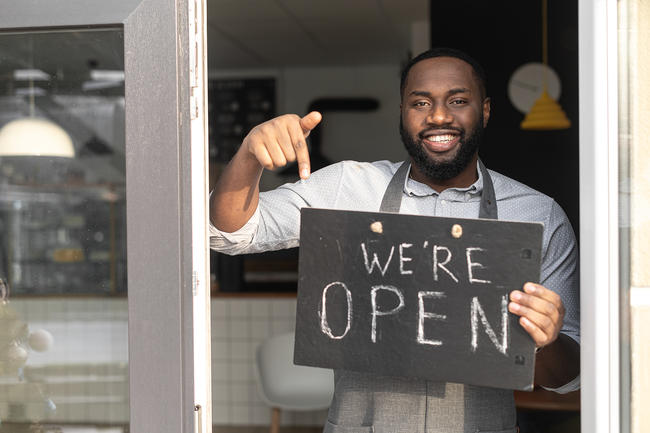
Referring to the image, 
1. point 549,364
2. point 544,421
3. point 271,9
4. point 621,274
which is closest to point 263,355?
point 544,421

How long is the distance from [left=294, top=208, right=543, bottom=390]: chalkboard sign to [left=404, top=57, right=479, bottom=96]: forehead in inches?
17.8

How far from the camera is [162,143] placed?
1.23m

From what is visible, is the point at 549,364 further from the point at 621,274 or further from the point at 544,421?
the point at 544,421


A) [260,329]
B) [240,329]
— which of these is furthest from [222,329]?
[260,329]

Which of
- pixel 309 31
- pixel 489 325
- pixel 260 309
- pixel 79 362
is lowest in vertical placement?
pixel 260 309

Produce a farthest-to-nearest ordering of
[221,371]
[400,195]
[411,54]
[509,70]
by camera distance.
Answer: [411,54], [221,371], [509,70], [400,195]

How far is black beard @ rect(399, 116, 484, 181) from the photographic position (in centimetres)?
156

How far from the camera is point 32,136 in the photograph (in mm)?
1770

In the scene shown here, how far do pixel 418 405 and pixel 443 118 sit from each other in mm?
671

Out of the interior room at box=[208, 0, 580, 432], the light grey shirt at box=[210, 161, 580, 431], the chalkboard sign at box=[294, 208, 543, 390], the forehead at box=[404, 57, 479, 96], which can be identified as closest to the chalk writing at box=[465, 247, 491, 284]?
the chalkboard sign at box=[294, 208, 543, 390]

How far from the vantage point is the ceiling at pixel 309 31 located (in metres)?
4.63

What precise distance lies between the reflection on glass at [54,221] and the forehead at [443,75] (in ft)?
2.27

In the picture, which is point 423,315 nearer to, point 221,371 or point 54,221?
point 54,221

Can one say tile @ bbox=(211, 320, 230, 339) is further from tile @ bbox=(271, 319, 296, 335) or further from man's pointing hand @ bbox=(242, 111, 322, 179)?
man's pointing hand @ bbox=(242, 111, 322, 179)
